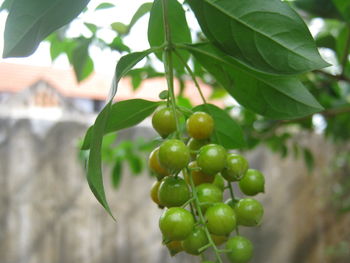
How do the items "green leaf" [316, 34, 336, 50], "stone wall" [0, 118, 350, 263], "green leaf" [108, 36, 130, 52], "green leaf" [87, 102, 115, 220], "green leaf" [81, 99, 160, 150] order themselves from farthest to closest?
1. "stone wall" [0, 118, 350, 263]
2. "green leaf" [316, 34, 336, 50]
3. "green leaf" [108, 36, 130, 52]
4. "green leaf" [81, 99, 160, 150]
5. "green leaf" [87, 102, 115, 220]

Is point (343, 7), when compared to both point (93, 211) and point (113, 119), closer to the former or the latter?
point (113, 119)

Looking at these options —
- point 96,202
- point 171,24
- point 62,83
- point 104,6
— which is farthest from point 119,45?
point 62,83

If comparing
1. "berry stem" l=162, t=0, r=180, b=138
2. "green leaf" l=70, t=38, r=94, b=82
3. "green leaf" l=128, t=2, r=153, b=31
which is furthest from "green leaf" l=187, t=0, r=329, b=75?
"green leaf" l=70, t=38, r=94, b=82

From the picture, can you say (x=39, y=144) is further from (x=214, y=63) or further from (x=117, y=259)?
(x=214, y=63)

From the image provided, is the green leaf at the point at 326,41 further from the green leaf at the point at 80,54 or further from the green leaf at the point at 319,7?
the green leaf at the point at 80,54

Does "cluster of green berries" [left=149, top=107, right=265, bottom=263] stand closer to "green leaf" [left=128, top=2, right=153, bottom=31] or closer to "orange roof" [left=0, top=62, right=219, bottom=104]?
"green leaf" [left=128, top=2, right=153, bottom=31]

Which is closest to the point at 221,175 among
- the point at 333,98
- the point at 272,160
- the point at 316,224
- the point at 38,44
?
the point at 38,44
